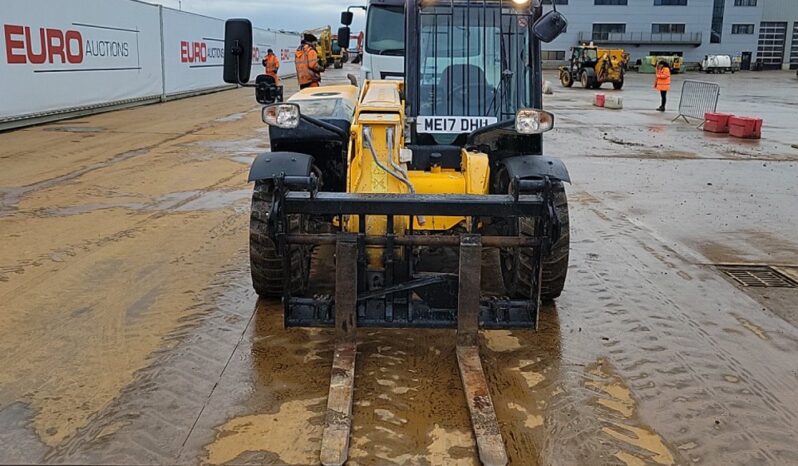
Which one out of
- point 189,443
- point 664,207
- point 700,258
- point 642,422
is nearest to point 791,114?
point 664,207

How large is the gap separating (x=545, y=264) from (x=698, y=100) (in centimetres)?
2108

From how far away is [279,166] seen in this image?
4.88m

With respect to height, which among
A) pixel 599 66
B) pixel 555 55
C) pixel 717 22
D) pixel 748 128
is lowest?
pixel 748 128

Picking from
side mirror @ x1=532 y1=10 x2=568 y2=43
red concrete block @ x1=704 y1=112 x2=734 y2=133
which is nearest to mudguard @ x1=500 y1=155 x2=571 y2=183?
side mirror @ x1=532 y1=10 x2=568 y2=43

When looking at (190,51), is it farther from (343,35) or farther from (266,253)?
(266,253)

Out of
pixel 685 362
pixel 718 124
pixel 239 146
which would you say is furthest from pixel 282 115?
pixel 718 124

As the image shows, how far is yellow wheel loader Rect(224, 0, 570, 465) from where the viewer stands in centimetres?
421

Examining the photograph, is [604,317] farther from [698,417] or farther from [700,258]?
[700,258]

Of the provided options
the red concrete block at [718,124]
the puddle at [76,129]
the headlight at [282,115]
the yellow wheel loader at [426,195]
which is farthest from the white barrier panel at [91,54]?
the red concrete block at [718,124]

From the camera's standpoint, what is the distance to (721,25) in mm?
66875

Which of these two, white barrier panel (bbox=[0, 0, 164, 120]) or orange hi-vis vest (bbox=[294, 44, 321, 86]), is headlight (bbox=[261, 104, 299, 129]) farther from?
orange hi-vis vest (bbox=[294, 44, 321, 86])

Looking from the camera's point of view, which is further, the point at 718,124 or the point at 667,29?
the point at 667,29

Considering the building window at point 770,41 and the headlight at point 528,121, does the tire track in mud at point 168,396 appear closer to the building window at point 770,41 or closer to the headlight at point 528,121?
the headlight at point 528,121

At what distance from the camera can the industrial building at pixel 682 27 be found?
65875 millimetres
